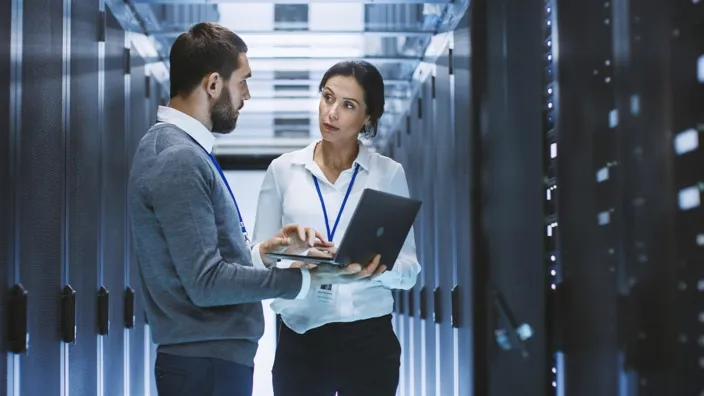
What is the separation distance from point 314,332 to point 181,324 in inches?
34.4

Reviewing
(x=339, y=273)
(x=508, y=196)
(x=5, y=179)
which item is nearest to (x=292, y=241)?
(x=339, y=273)

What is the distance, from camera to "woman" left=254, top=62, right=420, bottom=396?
3.12 m

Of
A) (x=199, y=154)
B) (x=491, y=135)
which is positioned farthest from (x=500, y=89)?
(x=199, y=154)

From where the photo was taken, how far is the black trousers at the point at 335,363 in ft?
10.2

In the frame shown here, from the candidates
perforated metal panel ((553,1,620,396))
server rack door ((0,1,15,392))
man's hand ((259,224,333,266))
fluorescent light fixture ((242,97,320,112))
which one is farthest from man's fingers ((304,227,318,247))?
fluorescent light fixture ((242,97,320,112))

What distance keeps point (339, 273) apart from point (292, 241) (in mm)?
288

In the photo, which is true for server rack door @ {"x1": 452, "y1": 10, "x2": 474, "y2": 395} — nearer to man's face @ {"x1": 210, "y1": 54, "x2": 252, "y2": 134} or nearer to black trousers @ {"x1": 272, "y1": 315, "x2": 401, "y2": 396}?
black trousers @ {"x1": 272, "y1": 315, "x2": 401, "y2": 396}

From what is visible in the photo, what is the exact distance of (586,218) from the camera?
2709 mm

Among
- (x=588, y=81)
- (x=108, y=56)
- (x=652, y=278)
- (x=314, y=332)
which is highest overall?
(x=108, y=56)

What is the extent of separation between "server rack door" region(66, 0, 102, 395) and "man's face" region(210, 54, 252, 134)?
1169mm

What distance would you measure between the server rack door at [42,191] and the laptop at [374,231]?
0.92 m

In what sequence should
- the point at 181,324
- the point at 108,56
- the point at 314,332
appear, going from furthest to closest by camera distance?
the point at 108,56 → the point at 314,332 → the point at 181,324

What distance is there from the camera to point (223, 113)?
2.57 metres

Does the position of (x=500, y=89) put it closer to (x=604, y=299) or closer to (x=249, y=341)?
(x=604, y=299)
